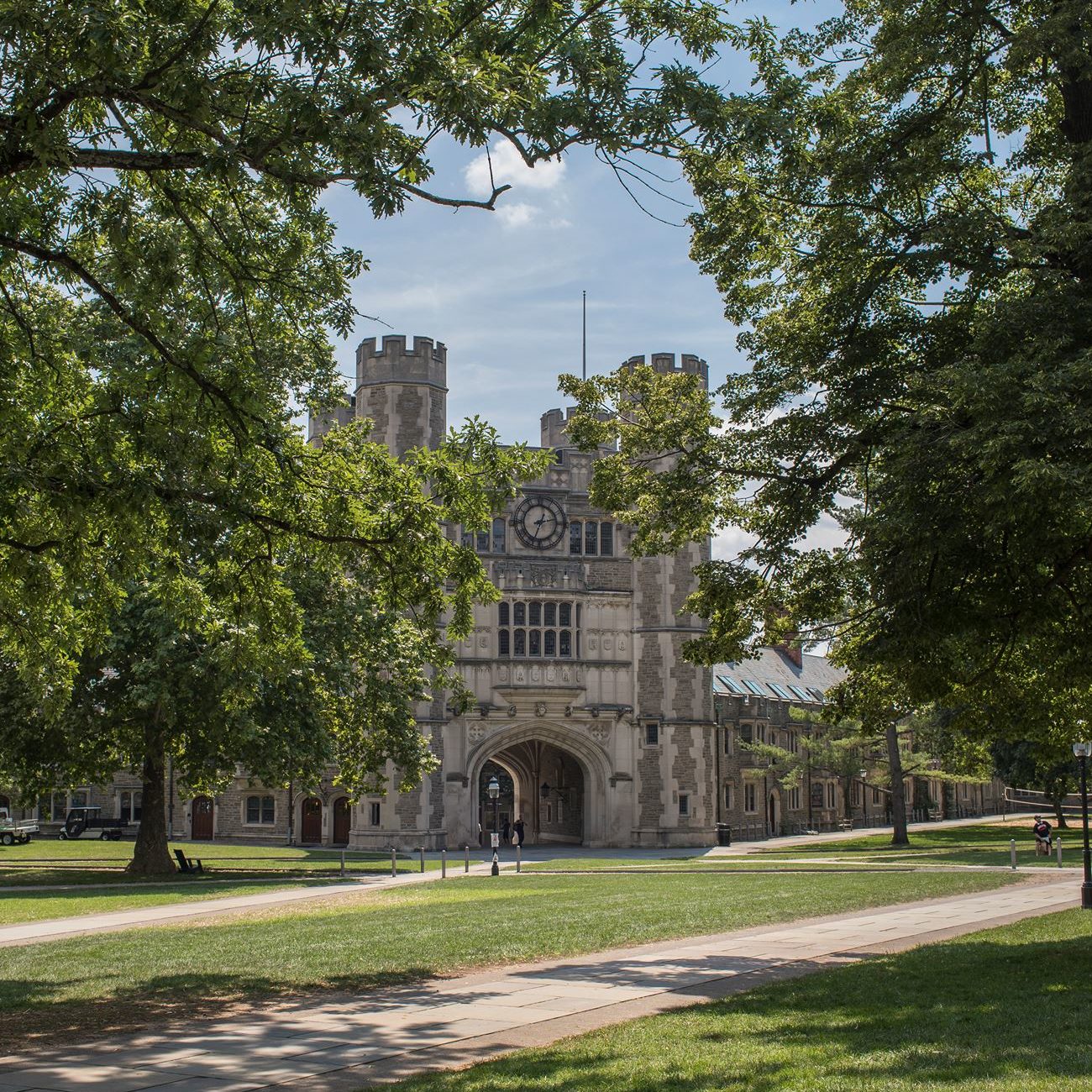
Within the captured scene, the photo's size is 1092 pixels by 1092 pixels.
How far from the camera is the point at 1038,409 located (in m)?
10.5

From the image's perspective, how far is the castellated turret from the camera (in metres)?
44.5

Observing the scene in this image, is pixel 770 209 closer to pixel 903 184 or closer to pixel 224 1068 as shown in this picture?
pixel 903 184

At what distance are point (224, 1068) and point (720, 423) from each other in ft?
36.2

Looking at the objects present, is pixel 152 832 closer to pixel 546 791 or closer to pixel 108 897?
pixel 108 897

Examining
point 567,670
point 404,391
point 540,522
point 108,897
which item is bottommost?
point 108,897

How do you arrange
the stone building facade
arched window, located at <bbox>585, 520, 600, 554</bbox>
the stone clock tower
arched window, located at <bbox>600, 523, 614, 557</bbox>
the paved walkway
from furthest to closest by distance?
arched window, located at <bbox>600, 523, 614, 557</bbox>, arched window, located at <bbox>585, 520, 600, 554</bbox>, the stone clock tower, the stone building facade, the paved walkway

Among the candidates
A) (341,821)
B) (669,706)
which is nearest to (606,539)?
(669,706)

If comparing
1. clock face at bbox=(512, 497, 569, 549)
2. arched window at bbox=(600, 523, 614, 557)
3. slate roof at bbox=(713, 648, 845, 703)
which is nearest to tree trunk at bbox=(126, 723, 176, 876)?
clock face at bbox=(512, 497, 569, 549)

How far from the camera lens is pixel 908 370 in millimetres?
13805

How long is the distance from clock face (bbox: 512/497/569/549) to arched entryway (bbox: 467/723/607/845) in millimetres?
6458

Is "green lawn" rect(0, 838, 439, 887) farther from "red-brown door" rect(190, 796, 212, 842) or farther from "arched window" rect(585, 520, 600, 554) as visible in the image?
"arched window" rect(585, 520, 600, 554)

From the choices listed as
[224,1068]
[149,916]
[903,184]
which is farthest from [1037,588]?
[149,916]

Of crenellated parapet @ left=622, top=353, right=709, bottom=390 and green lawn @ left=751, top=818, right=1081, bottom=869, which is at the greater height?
crenellated parapet @ left=622, top=353, right=709, bottom=390

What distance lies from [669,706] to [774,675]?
2740 cm
